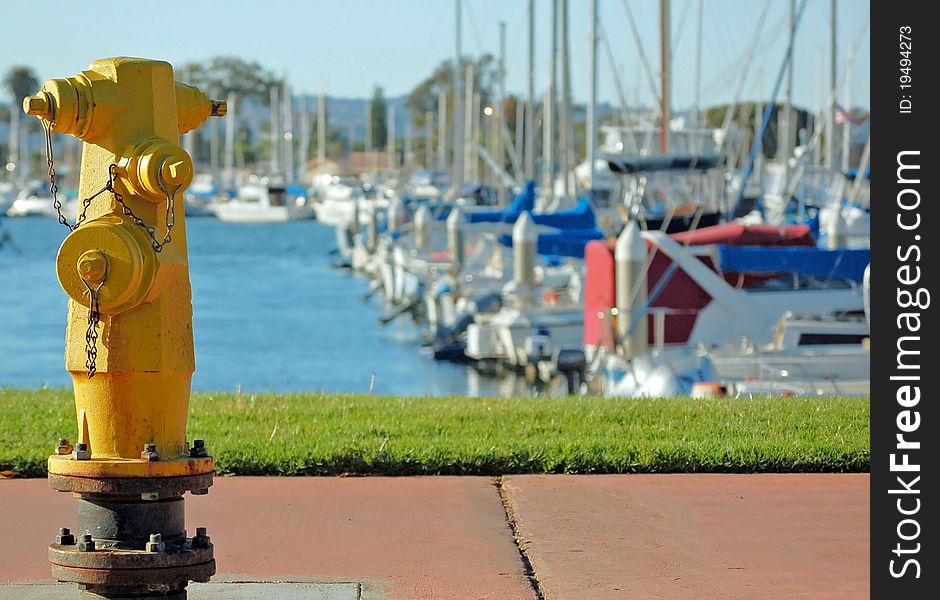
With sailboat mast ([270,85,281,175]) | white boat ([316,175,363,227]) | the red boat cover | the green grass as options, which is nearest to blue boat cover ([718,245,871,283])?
the red boat cover

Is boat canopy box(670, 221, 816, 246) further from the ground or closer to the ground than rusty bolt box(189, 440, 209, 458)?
closer to the ground

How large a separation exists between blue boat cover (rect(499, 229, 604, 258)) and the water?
2.90m

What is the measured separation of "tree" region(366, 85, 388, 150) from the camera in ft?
521

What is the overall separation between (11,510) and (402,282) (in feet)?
116

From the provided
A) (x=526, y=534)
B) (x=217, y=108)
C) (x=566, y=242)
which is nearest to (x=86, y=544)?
(x=217, y=108)

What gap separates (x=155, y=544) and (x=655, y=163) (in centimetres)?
2271

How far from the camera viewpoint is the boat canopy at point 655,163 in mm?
25984

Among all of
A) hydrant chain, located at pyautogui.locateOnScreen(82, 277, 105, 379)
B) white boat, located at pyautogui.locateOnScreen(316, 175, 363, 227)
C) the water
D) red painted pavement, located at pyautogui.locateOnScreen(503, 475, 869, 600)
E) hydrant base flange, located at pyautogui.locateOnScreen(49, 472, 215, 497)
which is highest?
hydrant chain, located at pyautogui.locateOnScreen(82, 277, 105, 379)

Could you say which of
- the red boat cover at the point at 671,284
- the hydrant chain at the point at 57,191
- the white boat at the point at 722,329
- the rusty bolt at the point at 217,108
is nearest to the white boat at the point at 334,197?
the red boat cover at the point at 671,284

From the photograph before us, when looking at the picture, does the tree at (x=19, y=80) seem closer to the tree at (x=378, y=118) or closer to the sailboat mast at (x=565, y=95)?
the tree at (x=378, y=118)

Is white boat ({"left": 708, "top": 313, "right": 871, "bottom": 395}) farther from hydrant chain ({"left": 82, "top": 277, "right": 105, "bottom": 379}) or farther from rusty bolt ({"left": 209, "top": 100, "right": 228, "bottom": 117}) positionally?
hydrant chain ({"left": 82, "top": 277, "right": 105, "bottom": 379})

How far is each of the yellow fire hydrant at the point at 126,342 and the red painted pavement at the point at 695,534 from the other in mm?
1524
